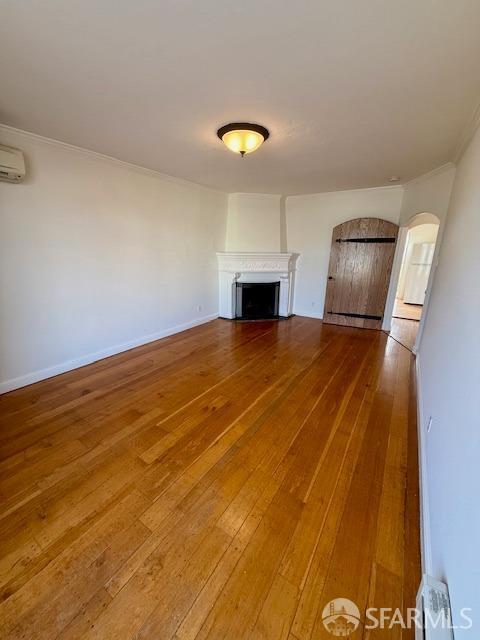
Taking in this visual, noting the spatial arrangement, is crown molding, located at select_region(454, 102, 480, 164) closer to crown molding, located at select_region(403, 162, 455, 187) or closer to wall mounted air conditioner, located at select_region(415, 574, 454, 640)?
crown molding, located at select_region(403, 162, 455, 187)

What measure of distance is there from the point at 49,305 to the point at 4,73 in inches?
74.3

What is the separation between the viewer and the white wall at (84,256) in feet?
8.34

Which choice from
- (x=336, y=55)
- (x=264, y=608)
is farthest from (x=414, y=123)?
(x=264, y=608)

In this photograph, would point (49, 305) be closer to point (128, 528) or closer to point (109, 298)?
point (109, 298)

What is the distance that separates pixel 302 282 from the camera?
5574 mm

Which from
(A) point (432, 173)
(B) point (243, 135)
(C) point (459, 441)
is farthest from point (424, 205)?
(C) point (459, 441)

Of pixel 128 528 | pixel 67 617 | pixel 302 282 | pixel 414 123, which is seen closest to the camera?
pixel 67 617

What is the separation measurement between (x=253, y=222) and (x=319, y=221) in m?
1.28

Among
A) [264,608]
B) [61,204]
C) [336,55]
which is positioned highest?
[336,55]

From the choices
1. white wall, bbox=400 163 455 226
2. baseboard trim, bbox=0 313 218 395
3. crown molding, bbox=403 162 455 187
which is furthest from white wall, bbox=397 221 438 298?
baseboard trim, bbox=0 313 218 395

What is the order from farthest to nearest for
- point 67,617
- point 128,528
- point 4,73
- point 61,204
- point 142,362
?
point 142,362 < point 61,204 < point 4,73 < point 128,528 < point 67,617

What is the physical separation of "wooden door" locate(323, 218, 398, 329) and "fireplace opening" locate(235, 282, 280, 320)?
1.05m

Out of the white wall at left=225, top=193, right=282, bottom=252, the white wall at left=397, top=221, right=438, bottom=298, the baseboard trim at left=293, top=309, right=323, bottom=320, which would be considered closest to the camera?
the white wall at left=225, top=193, right=282, bottom=252

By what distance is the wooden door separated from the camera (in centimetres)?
457
